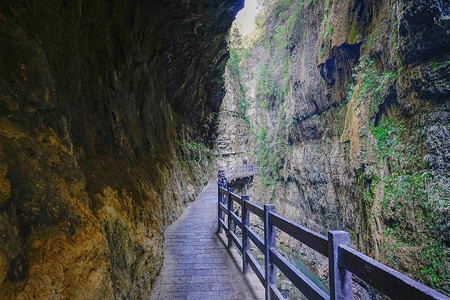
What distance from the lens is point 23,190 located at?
5.63 feet

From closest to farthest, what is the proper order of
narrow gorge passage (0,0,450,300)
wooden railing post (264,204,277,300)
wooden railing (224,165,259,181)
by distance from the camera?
narrow gorge passage (0,0,450,300) → wooden railing post (264,204,277,300) → wooden railing (224,165,259,181)

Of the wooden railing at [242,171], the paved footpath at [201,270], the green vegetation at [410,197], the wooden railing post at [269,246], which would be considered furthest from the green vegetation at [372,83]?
the wooden railing at [242,171]

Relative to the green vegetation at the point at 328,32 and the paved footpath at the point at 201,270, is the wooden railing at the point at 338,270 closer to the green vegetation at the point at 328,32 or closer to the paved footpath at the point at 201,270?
the paved footpath at the point at 201,270

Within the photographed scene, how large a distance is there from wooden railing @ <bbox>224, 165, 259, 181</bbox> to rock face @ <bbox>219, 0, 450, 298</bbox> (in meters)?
3.60

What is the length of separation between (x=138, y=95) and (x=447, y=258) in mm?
8797

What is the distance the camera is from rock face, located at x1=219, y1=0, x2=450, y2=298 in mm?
7457

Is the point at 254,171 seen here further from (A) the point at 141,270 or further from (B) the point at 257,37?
(A) the point at 141,270

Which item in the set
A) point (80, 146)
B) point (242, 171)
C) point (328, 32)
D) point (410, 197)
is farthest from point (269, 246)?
point (242, 171)

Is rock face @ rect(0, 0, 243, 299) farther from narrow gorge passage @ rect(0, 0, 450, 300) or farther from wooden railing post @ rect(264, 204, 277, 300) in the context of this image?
wooden railing post @ rect(264, 204, 277, 300)

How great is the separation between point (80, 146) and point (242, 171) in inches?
809

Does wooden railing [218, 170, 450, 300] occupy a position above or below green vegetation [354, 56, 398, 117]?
below

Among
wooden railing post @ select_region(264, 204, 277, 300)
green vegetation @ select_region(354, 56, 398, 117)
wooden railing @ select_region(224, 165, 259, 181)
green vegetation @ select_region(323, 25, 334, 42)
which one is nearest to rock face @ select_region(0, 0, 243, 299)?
wooden railing post @ select_region(264, 204, 277, 300)

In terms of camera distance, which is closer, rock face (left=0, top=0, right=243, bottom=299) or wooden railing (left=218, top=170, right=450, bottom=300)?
wooden railing (left=218, top=170, right=450, bottom=300)

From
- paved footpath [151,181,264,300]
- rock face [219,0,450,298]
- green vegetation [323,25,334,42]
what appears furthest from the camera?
green vegetation [323,25,334,42]
